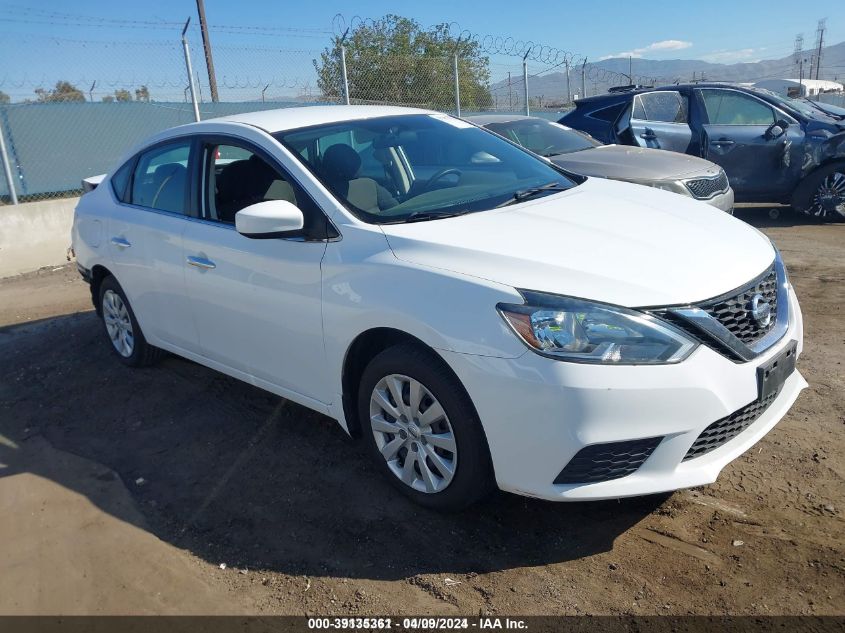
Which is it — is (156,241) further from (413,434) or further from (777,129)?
(777,129)

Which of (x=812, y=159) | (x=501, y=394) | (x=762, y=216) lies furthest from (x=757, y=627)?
(x=762, y=216)

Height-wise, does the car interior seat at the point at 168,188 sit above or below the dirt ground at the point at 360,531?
above

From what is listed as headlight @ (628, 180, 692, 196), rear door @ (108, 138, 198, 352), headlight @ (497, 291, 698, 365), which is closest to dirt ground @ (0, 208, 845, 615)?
rear door @ (108, 138, 198, 352)

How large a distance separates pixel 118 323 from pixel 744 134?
26.3ft

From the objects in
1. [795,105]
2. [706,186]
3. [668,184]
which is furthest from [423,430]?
[795,105]

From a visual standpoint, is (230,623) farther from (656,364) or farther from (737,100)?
(737,100)

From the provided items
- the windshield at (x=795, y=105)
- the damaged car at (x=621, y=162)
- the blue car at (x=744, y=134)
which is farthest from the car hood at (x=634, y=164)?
the windshield at (x=795, y=105)

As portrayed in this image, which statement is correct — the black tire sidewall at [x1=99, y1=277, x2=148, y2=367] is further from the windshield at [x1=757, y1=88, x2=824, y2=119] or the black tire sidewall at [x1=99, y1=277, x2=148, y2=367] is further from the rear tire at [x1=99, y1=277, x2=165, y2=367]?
the windshield at [x1=757, y1=88, x2=824, y2=119]

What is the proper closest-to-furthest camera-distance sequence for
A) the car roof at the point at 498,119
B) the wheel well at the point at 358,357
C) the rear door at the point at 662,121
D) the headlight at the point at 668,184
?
the wheel well at the point at 358,357, the headlight at the point at 668,184, the car roof at the point at 498,119, the rear door at the point at 662,121

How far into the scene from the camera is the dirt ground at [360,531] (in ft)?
8.99

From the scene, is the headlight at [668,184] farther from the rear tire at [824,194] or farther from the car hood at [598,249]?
the car hood at [598,249]

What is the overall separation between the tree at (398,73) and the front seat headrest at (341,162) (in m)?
9.25

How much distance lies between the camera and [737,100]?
961 cm

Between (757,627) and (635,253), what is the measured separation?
1454mm
